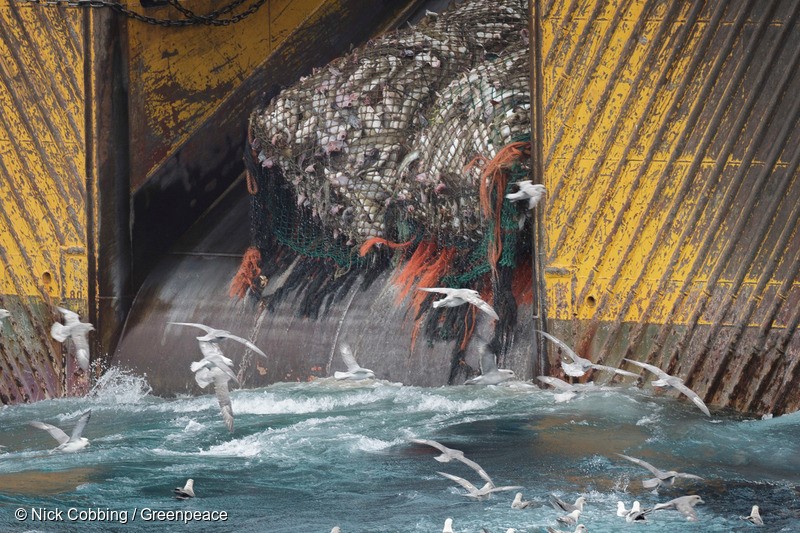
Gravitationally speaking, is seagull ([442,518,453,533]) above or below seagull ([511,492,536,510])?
above

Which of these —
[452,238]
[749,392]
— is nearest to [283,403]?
[452,238]

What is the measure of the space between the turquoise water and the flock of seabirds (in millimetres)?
80

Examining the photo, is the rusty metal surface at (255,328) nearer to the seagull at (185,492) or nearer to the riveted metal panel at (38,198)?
the riveted metal panel at (38,198)

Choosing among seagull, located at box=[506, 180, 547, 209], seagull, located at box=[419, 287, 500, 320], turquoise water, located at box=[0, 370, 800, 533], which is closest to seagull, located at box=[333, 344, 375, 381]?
turquoise water, located at box=[0, 370, 800, 533]

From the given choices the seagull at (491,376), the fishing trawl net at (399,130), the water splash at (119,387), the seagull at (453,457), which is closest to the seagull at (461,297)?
the seagull at (491,376)

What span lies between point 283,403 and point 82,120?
137 inches

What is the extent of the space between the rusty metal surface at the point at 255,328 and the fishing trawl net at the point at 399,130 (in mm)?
633

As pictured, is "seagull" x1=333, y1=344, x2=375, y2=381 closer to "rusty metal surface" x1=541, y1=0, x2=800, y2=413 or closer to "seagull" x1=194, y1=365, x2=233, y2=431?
"seagull" x1=194, y1=365, x2=233, y2=431

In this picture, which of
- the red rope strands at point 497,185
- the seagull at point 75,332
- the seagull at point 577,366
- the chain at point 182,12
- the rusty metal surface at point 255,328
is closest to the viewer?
the seagull at point 577,366

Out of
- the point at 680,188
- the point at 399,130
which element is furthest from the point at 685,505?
the point at 399,130

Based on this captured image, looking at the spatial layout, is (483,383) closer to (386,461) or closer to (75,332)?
(386,461)

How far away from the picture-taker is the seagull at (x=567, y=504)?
317 inches

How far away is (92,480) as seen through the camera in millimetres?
9391

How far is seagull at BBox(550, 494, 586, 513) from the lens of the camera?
8047 millimetres
